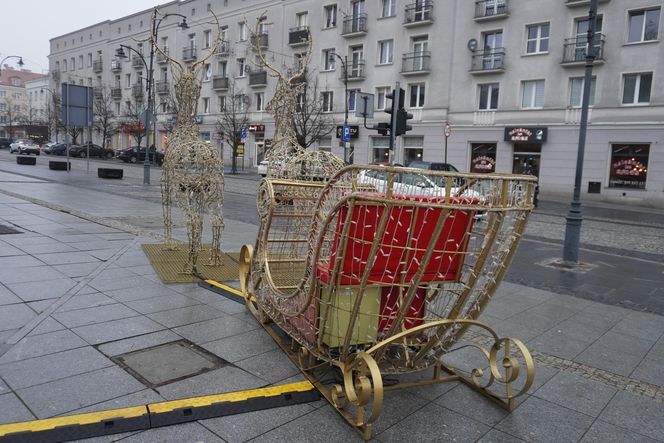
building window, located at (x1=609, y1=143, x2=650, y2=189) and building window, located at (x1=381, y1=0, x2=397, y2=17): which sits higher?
building window, located at (x1=381, y1=0, x2=397, y2=17)

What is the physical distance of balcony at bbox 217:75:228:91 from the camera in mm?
43875

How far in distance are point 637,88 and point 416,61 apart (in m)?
12.2

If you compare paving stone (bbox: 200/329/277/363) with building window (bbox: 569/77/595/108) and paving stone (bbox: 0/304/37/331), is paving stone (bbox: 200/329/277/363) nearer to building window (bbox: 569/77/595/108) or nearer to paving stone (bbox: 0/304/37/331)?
paving stone (bbox: 0/304/37/331)

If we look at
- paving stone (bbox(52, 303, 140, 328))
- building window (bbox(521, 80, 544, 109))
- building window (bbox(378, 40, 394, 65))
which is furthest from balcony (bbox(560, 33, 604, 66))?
paving stone (bbox(52, 303, 140, 328))

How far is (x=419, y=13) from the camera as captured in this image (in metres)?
31.3

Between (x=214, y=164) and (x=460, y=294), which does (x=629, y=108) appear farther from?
(x=460, y=294)

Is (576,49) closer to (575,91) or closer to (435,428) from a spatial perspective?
(575,91)

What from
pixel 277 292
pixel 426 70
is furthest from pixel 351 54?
pixel 277 292

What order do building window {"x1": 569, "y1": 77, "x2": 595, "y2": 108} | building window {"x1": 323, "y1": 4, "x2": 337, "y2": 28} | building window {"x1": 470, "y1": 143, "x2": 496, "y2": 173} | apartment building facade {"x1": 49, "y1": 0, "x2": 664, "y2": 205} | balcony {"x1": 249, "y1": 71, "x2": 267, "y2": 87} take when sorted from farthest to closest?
balcony {"x1": 249, "y1": 71, "x2": 267, "y2": 87} < building window {"x1": 323, "y1": 4, "x2": 337, "y2": 28} < building window {"x1": 470, "y1": 143, "x2": 496, "y2": 173} < building window {"x1": 569, "y1": 77, "x2": 595, "y2": 108} < apartment building facade {"x1": 49, "y1": 0, "x2": 664, "y2": 205}

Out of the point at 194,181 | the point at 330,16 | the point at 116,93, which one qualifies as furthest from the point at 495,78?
the point at 116,93

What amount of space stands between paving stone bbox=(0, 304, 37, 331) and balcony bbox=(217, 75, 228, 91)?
41021mm

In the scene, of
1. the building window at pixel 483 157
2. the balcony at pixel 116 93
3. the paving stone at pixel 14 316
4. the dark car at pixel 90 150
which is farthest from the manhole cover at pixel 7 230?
the balcony at pixel 116 93

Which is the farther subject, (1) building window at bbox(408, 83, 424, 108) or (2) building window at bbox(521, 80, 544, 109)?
(1) building window at bbox(408, 83, 424, 108)

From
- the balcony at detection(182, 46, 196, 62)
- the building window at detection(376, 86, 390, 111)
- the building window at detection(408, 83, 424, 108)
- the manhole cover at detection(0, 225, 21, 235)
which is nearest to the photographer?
the manhole cover at detection(0, 225, 21, 235)
